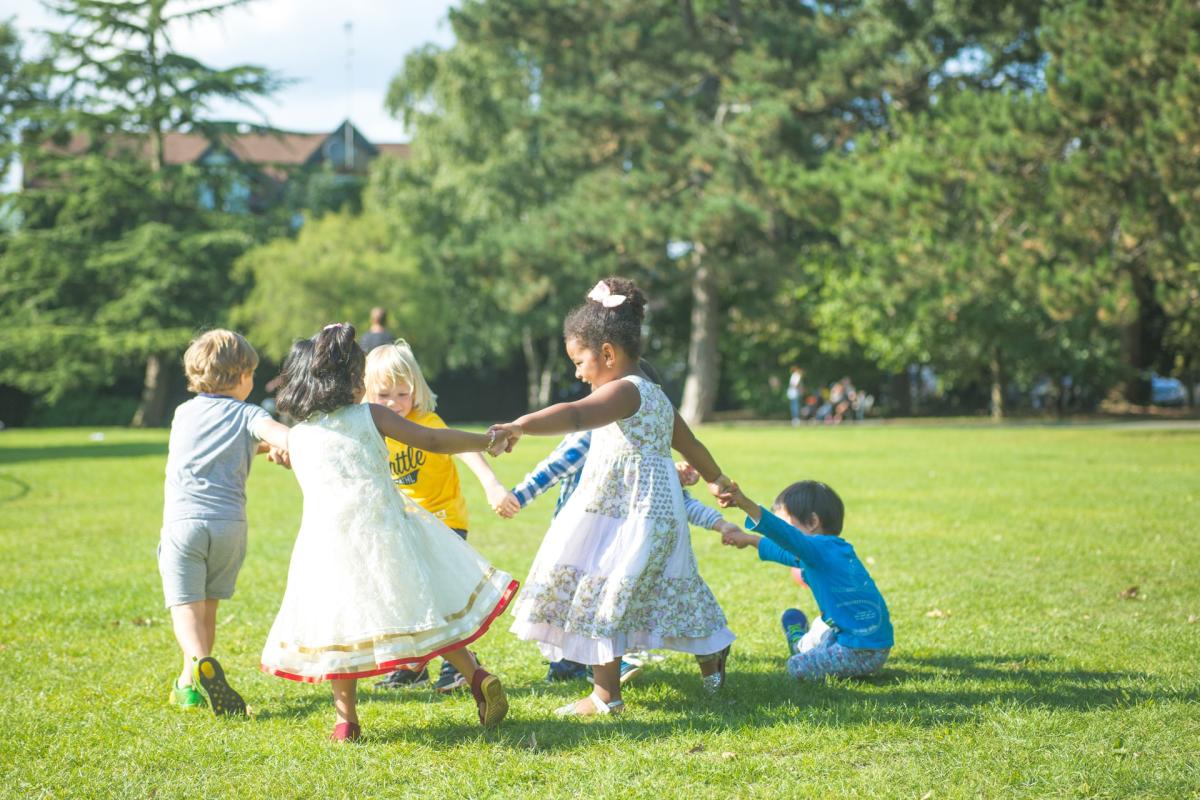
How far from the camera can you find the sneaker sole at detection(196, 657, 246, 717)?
4492 millimetres

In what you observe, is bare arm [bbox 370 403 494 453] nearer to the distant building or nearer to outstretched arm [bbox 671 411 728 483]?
outstretched arm [bbox 671 411 728 483]

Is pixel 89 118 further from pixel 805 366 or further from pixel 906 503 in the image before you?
pixel 906 503

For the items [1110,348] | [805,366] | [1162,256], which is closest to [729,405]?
[805,366]

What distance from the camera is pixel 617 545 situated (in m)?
4.38

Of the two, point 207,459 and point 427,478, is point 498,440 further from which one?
point 207,459

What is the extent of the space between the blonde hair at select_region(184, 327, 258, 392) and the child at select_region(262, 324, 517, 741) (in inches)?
22.8

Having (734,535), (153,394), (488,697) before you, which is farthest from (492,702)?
(153,394)

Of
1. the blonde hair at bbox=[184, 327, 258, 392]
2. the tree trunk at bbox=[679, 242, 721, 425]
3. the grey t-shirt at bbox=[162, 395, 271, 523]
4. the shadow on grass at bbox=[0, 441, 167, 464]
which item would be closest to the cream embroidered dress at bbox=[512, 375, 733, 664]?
the grey t-shirt at bbox=[162, 395, 271, 523]

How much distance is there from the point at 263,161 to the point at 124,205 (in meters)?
8.91

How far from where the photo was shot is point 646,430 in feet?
14.5

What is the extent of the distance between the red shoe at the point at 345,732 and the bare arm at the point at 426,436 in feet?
3.62

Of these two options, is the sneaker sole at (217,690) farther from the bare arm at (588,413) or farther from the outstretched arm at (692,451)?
the outstretched arm at (692,451)

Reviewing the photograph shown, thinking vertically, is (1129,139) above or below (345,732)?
above

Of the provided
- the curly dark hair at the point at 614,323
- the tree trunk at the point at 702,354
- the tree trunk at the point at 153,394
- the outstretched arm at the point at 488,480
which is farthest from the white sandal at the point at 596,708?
the tree trunk at the point at 153,394
